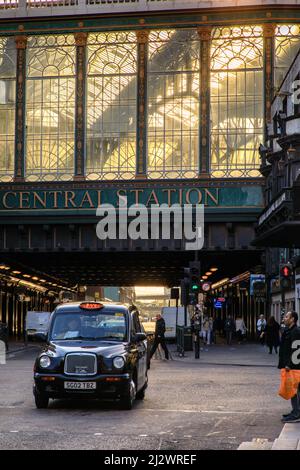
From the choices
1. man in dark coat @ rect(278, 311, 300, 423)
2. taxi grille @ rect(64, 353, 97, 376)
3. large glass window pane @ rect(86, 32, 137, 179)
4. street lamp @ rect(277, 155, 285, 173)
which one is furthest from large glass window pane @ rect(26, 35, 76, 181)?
man in dark coat @ rect(278, 311, 300, 423)

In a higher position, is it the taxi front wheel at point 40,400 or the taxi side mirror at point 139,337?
the taxi side mirror at point 139,337

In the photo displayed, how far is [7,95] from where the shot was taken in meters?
59.9

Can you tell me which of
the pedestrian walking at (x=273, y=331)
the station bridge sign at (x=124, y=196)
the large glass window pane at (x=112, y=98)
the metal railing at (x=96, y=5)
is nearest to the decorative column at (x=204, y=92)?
the metal railing at (x=96, y=5)

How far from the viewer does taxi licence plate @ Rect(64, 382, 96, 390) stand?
17.5 metres

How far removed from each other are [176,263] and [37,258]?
417 inches

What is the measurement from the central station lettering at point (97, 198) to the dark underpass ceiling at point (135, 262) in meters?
2.91

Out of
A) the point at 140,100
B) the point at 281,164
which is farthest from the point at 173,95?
the point at 281,164

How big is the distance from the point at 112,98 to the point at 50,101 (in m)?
3.84

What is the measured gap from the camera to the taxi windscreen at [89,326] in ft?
61.8

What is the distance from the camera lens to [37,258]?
63.0m

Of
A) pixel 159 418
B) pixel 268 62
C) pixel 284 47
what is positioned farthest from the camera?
pixel 284 47

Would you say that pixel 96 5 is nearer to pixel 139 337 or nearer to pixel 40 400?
pixel 139 337

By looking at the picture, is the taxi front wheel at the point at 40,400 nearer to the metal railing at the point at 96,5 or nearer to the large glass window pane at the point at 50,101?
the large glass window pane at the point at 50,101
